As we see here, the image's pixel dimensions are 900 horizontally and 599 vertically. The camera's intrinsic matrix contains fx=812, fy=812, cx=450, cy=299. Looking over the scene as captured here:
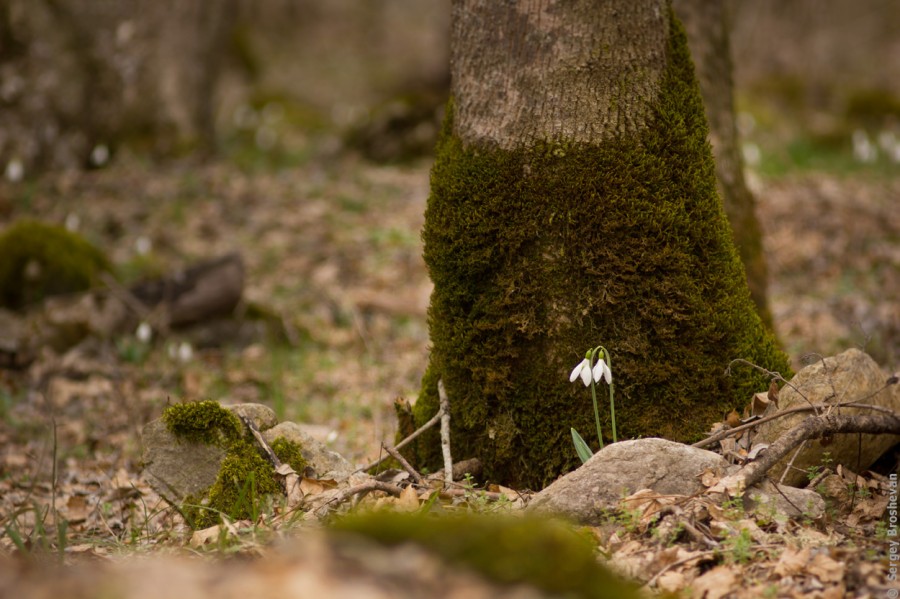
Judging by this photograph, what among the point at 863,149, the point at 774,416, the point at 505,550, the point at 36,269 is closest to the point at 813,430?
the point at 774,416

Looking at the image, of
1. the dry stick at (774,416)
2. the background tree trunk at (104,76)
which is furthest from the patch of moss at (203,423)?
the background tree trunk at (104,76)

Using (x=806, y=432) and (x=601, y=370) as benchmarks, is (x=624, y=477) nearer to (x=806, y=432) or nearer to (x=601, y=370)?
(x=601, y=370)

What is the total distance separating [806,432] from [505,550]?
2.01 meters

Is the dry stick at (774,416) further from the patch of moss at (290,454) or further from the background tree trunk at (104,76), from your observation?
the background tree trunk at (104,76)

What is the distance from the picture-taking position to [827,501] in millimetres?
3309

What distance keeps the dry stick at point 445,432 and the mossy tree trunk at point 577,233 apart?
0.15m

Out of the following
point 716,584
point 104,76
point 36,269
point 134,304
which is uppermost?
point 104,76

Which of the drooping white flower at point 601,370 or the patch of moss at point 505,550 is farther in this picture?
the drooping white flower at point 601,370

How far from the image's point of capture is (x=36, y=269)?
24.4ft

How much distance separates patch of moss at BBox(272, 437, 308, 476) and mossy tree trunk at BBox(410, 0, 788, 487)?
844 mm

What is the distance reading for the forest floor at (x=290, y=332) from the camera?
3232 mm

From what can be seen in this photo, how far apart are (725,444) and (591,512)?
83 cm

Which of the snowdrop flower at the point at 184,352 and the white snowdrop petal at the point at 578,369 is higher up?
the white snowdrop petal at the point at 578,369

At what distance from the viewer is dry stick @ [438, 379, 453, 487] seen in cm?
373
